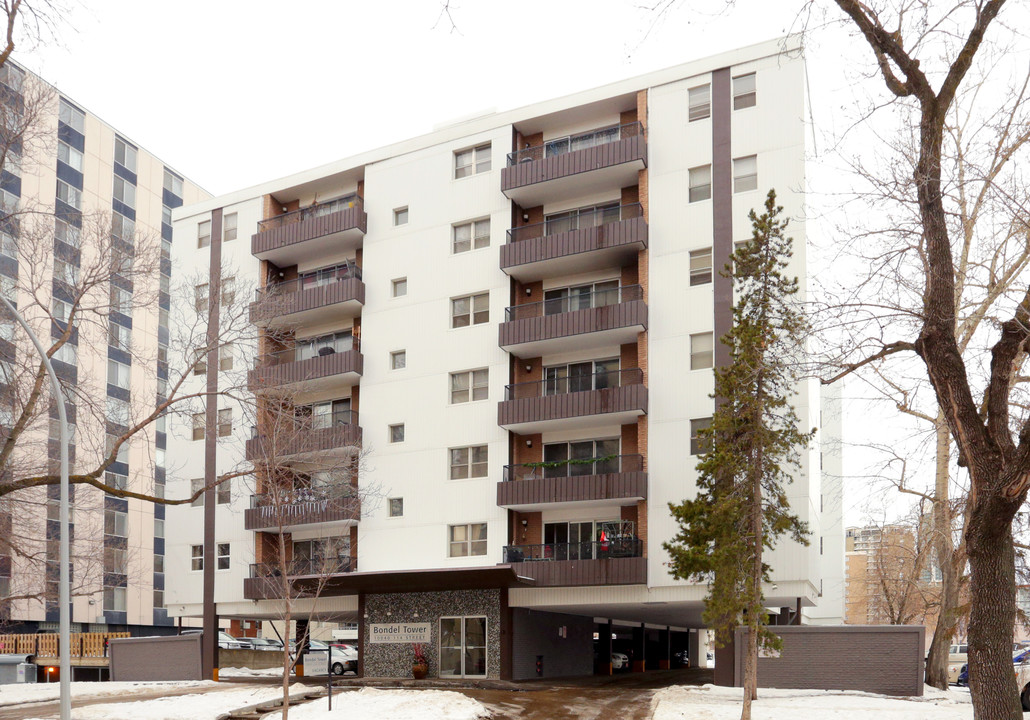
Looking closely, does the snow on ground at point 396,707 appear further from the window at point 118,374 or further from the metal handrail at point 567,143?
the window at point 118,374

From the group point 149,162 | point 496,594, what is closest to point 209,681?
point 496,594

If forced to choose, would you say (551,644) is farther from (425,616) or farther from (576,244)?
(576,244)

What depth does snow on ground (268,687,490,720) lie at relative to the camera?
25609 mm

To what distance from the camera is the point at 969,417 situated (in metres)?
12.2

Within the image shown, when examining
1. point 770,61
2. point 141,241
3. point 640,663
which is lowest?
point 640,663

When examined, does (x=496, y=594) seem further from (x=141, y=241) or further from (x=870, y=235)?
(x=870, y=235)

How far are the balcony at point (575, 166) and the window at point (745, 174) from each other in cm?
353

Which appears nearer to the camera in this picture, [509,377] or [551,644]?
[509,377]

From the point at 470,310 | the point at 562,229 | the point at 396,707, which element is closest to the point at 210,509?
the point at 470,310

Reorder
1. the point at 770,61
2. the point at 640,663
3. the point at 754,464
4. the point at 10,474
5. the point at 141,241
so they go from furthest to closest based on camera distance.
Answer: the point at 640,663 < the point at 770,61 < the point at 754,464 < the point at 10,474 < the point at 141,241

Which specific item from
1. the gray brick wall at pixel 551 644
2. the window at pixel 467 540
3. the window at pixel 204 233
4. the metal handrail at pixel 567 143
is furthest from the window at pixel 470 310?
the window at pixel 204 233

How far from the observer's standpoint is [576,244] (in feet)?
124

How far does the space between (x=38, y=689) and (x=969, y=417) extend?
34.6m

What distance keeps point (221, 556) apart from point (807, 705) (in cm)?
2730
